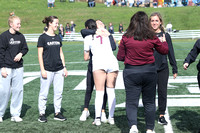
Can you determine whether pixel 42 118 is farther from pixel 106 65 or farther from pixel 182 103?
pixel 182 103

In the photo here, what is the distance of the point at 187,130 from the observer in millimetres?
5527

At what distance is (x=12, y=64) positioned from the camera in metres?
6.18

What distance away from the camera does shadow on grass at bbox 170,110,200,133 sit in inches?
222

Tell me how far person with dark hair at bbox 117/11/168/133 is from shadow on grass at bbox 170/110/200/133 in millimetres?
1009

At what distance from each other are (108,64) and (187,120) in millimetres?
1825

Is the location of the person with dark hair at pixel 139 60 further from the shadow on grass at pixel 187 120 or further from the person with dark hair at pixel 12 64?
the person with dark hair at pixel 12 64

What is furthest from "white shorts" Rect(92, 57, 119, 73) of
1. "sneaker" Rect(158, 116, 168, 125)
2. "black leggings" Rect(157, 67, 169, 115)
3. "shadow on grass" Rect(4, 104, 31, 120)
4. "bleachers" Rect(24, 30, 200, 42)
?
"bleachers" Rect(24, 30, 200, 42)

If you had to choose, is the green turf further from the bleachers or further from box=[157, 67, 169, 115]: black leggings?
box=[157, 67, 169, 115]: black leggings

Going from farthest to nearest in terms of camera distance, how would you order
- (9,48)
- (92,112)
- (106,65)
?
(92,112), (9,48), (106,65)

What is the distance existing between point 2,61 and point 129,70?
2.53 metres

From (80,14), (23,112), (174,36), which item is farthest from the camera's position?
(80,14)

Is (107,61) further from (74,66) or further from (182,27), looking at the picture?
(182,27)

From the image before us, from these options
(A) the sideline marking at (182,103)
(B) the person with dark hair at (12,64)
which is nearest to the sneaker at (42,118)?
(B) the person with dark hair at (12,64)

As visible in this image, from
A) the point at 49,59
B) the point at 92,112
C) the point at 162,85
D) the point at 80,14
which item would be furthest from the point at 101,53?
the point at 80,14
